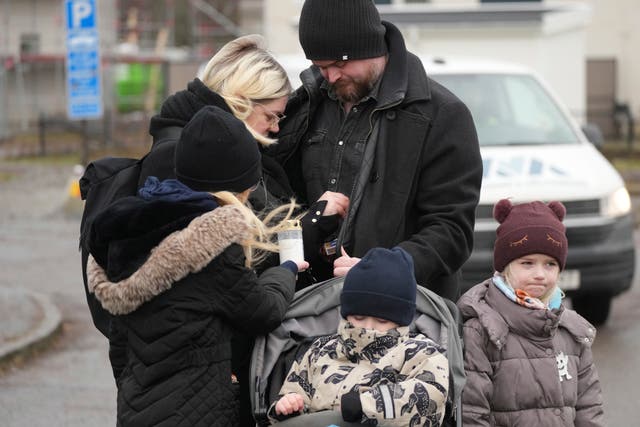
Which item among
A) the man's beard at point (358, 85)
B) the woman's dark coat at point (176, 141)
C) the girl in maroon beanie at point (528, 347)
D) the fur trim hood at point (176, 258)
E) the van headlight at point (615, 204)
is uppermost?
the man's beard at point (358, 85)

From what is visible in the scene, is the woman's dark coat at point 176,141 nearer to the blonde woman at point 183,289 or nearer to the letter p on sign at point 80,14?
the blonde woman at point 183,289

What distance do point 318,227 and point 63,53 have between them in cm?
3422

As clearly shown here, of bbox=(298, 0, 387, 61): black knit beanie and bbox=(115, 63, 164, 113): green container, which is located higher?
bbox=(298, 0, 387, 61): black knit beanie

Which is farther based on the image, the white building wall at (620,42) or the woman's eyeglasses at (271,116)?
the white building wall at (620,42)

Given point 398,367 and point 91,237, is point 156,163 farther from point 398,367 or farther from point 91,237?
point 398,367

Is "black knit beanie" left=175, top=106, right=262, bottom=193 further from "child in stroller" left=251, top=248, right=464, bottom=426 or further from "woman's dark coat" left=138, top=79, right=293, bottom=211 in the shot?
"child in stroller" left=251, top=248, right=464, bottom=426

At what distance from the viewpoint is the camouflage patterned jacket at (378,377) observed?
3256mm

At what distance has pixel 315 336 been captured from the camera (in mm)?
3674

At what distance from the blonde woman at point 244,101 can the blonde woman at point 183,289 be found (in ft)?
1.37

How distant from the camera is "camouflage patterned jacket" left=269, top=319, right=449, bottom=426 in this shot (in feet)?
10.7

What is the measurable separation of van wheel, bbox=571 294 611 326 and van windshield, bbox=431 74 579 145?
127 centimetres

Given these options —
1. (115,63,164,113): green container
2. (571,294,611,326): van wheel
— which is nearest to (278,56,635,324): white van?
(571,294,611,326): van wheel

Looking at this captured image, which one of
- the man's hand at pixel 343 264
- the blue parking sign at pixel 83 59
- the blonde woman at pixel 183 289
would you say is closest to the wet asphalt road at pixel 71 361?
the man's hand at pixel 343 264

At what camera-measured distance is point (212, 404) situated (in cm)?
344
